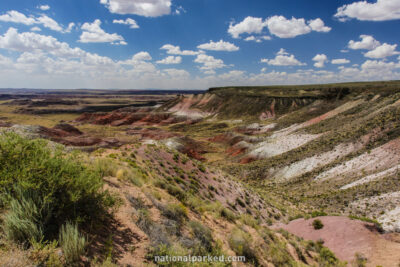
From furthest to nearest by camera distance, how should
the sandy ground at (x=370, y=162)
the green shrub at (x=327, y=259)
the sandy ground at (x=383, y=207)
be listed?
the sandy ground at (x=370, y=162), the sandy ground at (x=383, y=207), the green shrub at (x=327, y=259)

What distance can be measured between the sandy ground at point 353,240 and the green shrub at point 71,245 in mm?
11498

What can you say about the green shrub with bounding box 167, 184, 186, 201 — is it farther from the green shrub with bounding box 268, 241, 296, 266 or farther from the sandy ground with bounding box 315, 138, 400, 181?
the sandy ground with bounding box 315, 138, 400, 181

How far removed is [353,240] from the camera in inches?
430

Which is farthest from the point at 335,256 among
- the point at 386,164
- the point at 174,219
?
the point at 386,164

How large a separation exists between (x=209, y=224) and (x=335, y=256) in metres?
6.95

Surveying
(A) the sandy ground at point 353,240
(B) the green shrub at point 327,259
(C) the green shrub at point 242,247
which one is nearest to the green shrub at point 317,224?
(A) the sandy ground at point 353,240

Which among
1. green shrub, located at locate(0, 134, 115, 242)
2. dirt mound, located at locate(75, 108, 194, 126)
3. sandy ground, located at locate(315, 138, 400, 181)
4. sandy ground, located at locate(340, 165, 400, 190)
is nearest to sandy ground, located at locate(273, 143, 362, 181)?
sandy ground, located at locate(315, 138, 400, 181)

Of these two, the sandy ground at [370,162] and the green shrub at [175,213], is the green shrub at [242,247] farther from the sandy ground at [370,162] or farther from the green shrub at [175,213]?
the sandy ground at [370,162]

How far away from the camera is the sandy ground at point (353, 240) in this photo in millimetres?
9341

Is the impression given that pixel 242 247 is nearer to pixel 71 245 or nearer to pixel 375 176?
pixel 71 245

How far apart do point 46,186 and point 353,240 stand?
1411 centimetres

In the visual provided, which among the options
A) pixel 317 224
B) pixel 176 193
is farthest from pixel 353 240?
pixel 176 193

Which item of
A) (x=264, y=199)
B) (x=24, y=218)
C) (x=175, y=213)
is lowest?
(x=264, y=199)

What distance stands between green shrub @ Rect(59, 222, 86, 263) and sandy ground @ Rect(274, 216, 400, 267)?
1150 cm
